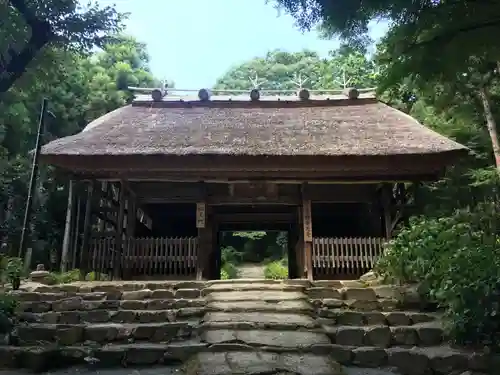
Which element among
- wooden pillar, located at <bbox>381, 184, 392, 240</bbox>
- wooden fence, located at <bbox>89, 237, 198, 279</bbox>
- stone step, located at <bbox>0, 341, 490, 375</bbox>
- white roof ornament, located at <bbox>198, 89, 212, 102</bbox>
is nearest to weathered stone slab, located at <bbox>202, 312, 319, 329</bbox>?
stone step, located at <bbox>0, 341, 490, 375</bbox>

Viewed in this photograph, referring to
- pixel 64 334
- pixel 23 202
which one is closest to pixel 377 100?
pixel 64 334

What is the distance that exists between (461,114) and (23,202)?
51.2 feet

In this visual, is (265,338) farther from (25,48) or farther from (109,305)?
(25,48)

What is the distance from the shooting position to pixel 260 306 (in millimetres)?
6117

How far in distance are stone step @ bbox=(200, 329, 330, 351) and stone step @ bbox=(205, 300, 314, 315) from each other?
708 mm

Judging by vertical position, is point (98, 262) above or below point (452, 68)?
below

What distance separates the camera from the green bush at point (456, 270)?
15.9ft

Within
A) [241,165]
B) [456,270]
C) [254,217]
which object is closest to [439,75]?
[456,270]

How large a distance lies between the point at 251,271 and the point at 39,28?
1976cm

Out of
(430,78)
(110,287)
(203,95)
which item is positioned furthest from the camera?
(203,95)

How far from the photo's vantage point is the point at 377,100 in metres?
12.8

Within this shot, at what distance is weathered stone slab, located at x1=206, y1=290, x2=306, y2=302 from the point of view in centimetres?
645

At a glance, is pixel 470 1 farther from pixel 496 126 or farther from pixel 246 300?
pixel 496 126

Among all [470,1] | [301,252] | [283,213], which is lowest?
[301,252]
